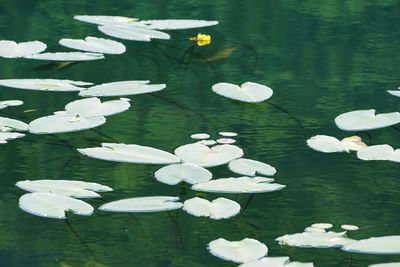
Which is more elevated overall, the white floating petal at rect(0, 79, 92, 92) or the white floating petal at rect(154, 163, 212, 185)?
the white floating petal at rect(0, 79, 92, 92)

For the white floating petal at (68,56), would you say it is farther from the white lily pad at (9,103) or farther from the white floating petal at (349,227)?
the white floating petal at (349,227)

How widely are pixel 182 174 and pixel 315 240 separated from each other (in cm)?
30

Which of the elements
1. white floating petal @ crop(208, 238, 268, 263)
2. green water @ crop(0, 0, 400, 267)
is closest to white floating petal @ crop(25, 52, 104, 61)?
green water @ crop(0, 0, 400, 267)

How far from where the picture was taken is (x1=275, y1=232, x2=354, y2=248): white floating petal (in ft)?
4.61

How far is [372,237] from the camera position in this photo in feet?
4.77

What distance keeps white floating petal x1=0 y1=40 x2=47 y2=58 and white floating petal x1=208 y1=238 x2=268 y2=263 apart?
1.06 m

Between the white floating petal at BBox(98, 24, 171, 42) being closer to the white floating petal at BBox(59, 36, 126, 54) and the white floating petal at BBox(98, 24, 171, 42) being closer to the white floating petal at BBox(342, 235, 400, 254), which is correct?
the white floating petal at BBox(59, 36, 126, 54)

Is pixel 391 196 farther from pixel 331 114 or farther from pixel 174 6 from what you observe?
pixel 174 6

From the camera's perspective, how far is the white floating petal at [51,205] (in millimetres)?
1509

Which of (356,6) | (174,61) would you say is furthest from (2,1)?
(356,6)

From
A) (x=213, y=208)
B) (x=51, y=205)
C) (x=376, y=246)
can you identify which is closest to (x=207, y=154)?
(x=213, y=208)

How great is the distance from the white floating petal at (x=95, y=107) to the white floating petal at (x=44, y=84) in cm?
11

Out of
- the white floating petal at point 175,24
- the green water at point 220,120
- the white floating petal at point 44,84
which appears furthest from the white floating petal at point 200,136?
the white floating petal at point 175,24

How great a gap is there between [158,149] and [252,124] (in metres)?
0.25
